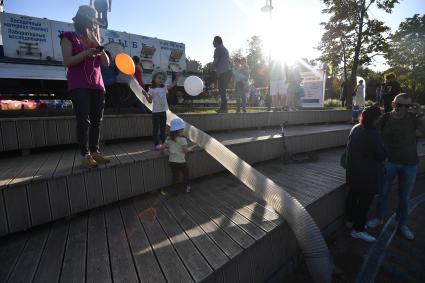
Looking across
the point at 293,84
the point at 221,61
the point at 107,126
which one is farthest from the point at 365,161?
the point at 293,84

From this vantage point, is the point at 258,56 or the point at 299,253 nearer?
the point at 299,253

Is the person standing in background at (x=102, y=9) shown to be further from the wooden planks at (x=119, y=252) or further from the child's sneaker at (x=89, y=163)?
the wooden planks at (x=119, y=252)

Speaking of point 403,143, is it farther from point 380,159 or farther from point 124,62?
point 124,62

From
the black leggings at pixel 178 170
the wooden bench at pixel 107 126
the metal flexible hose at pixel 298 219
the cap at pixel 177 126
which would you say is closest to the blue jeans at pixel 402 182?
the metal flexible hose at pixel 298 219

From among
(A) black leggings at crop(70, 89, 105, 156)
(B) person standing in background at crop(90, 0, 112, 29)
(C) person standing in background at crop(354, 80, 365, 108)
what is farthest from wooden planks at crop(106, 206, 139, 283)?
(C) person standing in background at crop(354, 80, 365, 108)

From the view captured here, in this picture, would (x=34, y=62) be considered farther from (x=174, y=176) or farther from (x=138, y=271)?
(x=138, y=271)

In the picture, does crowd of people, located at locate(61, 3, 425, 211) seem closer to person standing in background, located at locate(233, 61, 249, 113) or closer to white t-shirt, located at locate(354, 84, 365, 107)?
person standing in background, located at locate(233, 61, 249, 113)

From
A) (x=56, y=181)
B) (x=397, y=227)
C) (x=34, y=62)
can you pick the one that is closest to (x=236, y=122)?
(x=397, y=227)

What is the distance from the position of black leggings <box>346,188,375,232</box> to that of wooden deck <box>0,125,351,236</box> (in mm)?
2221

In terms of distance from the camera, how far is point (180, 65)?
11.4m

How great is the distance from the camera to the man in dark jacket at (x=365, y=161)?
11.1 feet

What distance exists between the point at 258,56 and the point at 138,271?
54597mm

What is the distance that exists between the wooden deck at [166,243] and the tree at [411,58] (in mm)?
32437

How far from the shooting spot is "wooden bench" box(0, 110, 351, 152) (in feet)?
11.8
